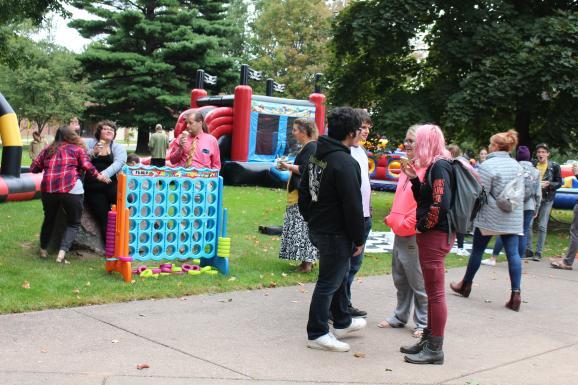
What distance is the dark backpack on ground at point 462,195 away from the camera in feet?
18.4

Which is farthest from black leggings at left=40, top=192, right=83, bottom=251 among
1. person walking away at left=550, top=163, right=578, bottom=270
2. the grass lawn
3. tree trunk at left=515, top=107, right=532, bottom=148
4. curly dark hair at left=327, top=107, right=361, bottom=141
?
tree trunk at left=515, top=107, right=532, bottom=148

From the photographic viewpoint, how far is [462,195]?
5652 mm

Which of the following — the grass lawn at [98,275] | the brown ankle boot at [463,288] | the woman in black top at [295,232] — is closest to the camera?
the grass lawn at [98,275]

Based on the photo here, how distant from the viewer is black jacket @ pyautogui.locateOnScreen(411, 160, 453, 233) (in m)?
5.51

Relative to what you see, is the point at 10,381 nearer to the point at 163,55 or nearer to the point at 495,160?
the point at 495,160

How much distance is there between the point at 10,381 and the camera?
4.47m

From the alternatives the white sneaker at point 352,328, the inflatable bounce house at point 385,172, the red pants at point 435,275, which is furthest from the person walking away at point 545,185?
the inflatable bounce house at point 385,172

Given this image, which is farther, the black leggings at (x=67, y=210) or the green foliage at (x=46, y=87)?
the green foliage at (x=46, y=87)

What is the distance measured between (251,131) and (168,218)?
14.3 meters

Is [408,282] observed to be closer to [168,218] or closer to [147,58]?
[168,218]

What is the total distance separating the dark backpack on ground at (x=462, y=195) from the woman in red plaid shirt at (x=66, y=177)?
15.1 feet

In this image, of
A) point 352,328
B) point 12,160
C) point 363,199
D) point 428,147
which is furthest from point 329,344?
point 12,160

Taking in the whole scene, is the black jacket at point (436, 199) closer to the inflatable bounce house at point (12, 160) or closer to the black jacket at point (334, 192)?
the black jacket at point (334, 192)

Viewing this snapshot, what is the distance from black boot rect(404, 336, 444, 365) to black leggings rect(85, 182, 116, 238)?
4821 millimetres
